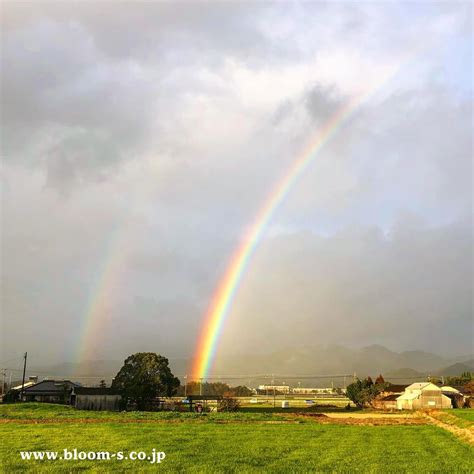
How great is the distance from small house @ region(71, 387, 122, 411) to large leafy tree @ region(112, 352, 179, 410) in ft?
3.90

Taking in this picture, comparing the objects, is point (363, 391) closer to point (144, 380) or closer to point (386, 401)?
point (386, 401)

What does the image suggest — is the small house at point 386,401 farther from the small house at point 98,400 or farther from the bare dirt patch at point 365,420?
the small house at point 98,400

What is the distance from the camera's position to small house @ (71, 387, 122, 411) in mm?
67750

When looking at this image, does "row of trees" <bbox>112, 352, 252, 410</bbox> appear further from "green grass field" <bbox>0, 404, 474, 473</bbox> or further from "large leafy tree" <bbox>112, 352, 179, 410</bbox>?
"green grass field" <bbox>0, 404, 474, 473</bbox>

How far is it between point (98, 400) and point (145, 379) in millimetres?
7327

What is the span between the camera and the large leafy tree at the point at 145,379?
2655 inches

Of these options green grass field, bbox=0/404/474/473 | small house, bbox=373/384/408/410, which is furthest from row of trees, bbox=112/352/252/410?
small house, bbox=373/384/408/410

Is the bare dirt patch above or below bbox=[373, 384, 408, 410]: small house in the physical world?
above

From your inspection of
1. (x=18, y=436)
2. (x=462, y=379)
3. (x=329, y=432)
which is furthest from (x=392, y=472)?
(x=462, y=379)

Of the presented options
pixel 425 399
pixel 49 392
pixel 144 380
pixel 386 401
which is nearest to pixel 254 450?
pixel 144 380

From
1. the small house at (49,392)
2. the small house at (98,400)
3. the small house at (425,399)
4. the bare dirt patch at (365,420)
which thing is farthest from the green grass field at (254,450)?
the small house at (49,392)

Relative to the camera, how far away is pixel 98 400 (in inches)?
2687

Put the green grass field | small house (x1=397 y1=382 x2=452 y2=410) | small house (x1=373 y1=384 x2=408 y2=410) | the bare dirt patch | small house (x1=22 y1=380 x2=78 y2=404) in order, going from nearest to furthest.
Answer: the green grass field, the bare dirt patch, small house (x1=22 y1=380 x2=78 y2=404), small house (x1=397 y1=382 x2=452 y2=410), small house (x1=373 y1=384 x2=408 y2=410)

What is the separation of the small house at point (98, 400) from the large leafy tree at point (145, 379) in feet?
3.90
